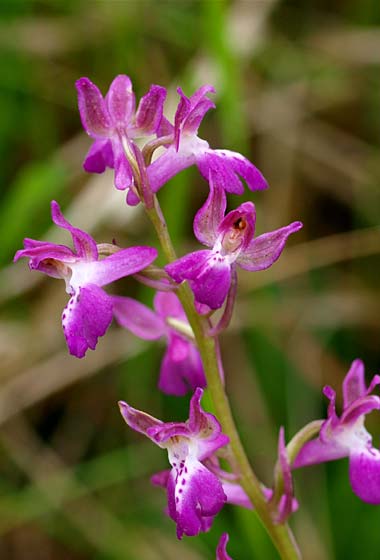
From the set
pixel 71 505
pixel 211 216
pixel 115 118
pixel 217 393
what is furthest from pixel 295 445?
pixel 71 505

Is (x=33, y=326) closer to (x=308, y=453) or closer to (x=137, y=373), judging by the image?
(x=137, y=373)

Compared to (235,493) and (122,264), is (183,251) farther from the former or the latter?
(122,264)

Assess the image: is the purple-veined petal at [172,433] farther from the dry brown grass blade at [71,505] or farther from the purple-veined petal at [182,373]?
the dry brown grass blade at [71,505]

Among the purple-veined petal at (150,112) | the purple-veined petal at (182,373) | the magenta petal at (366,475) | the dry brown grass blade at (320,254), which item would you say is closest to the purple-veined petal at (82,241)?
the purple-veined petal at (150,112)

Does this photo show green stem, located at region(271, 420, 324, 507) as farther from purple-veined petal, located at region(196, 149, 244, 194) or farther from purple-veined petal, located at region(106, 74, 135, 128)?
purple-veined petal, located at region(106, 74, 135, 128)

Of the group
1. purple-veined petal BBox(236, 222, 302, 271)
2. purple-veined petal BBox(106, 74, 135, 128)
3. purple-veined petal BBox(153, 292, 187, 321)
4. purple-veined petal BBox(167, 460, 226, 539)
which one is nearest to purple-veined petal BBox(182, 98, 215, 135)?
purple-veined petal BBox(106, 74, 135, 128)

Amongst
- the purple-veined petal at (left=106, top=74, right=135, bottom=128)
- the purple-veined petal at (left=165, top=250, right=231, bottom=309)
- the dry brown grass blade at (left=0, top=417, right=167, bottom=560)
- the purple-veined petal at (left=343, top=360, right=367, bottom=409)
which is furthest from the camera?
the dry brown grass blade at (left=0, top=417, right=167, bottom=560)

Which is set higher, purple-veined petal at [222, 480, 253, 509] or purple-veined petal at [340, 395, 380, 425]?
purple-veined petal at [340, 395, 380, 425]
